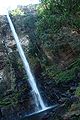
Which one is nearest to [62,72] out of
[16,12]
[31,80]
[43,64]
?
[43,64]

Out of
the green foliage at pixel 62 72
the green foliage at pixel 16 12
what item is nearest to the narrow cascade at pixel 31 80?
the green foliage at pixel 62 72

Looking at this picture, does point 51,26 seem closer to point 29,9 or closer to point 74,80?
point 74,80

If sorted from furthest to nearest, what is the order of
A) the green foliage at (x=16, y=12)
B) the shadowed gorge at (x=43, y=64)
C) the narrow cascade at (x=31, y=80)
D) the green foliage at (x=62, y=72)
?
the green foliage at (x=16, y=12) → the narrow cascade at (x=31, y=80) → the green foliage at (x=62, y=72) → the shadowed gorge at (x=43, y=64)

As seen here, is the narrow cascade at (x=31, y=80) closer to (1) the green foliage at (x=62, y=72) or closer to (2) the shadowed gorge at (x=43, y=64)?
(2) the shadowed gorge at (x=43, y=64)

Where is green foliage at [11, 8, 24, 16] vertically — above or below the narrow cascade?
above

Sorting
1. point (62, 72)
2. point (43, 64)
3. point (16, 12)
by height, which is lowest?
point (62, 72)

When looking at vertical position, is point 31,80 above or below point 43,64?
below

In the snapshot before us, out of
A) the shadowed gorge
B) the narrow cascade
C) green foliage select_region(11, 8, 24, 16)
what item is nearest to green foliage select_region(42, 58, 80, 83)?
the shadowed gorge

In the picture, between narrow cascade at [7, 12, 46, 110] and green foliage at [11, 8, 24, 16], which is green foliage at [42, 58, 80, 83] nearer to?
narrow cascade at [7, 12, 46, 110]

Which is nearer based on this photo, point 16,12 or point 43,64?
point 43,64

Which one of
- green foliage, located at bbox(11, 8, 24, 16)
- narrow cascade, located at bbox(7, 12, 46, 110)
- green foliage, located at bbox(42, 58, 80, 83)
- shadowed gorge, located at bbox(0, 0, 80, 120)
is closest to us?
shadowed gorge, located at bbox(0, 0, 80, 120)

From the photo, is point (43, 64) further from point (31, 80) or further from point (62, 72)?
point (62, 72)
